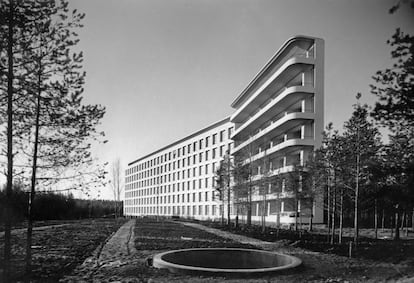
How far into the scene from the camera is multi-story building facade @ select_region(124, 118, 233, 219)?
51.1m

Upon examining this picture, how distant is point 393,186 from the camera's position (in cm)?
984

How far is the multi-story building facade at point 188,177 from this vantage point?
51.1m

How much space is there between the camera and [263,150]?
1270 inches

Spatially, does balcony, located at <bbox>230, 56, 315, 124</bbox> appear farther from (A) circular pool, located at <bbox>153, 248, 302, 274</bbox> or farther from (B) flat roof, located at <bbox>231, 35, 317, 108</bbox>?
(A) circular pool, located at <bbox>153, 248, 302, 274</bbox>

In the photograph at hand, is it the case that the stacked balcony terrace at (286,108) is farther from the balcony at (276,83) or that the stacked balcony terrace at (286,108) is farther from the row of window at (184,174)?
the row of window at (184,174)

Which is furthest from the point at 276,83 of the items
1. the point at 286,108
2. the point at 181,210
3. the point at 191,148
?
the point at 181,210

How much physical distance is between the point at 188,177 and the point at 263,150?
1111 inches

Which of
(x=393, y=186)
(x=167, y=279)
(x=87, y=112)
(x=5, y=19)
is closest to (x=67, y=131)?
(x=87, y=112)

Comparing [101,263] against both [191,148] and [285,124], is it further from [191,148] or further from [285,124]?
[191,148]

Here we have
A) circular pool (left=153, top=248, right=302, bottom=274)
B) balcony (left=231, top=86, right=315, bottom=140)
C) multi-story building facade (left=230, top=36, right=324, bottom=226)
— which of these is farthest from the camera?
balcony (left=231, top=86, right=315, bottom=140)

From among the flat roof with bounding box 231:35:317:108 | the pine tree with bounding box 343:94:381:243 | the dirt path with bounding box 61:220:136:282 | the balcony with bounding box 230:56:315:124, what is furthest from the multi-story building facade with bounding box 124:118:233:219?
the pine tree with bounding box 343:94:381:243

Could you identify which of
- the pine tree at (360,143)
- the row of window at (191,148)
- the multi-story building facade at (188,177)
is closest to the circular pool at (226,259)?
the pine tree at (360,143)

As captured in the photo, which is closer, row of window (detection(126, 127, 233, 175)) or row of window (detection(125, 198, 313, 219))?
row of window (detection(125, 198, 313, 219))

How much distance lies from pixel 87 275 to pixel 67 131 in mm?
3427
